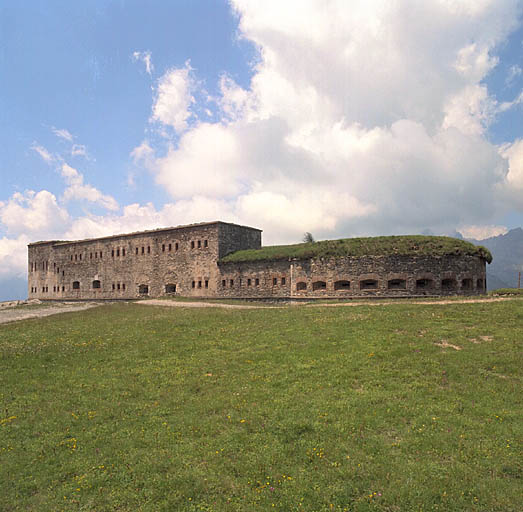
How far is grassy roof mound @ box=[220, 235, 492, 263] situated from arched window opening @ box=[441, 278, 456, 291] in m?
1.94

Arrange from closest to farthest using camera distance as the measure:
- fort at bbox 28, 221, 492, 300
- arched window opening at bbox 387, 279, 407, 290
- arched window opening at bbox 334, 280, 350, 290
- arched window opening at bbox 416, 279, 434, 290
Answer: arched window opening at bbox 416, 279, 434, 290, fort at bbox 28, 221, 492, 300, arched window opening at bbox 387, 279, 407, 290, arched window opening at bbox 334, 280, 350, 290

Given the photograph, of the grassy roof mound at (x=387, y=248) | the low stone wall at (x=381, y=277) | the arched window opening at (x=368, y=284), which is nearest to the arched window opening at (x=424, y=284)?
the low stone wall at (x=381, y=277)

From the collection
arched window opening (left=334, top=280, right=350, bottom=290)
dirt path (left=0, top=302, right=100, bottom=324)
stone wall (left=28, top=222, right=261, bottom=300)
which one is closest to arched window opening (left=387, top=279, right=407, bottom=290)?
arched window opening (left=334, top=280, right=350, bottom=290)

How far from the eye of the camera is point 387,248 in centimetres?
2850

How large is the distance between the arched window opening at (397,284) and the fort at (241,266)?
0.23 feet

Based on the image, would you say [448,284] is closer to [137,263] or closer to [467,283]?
[467,283]

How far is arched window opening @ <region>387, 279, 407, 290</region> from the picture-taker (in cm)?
2781

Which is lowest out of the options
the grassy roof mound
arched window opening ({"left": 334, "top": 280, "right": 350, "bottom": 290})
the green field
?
the green field

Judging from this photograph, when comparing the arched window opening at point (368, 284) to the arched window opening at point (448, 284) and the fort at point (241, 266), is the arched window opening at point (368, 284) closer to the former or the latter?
the fort at point (241, 266)

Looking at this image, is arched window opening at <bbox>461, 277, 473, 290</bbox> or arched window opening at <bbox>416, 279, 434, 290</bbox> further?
arched window opening at <bbox>461, 277, 473, 290</bbox>

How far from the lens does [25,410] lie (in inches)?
415

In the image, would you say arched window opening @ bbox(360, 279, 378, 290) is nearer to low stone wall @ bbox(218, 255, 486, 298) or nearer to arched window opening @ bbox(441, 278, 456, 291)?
low stone wall @ bbox(218, 255, 486, 298)

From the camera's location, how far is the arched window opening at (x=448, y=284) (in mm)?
27359

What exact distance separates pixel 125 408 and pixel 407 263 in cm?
2273
